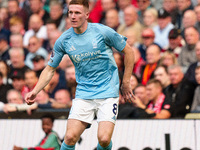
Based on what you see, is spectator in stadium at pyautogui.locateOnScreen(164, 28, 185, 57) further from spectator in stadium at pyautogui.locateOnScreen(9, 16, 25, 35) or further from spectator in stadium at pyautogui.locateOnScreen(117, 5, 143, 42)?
spectator in stadium at pyautogui.locateOnScreen(9, 16, 25, 35)

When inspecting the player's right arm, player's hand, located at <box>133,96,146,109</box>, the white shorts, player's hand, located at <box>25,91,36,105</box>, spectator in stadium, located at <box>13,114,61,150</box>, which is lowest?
spectator in stadium, located at <box>13,114,61,150</box>

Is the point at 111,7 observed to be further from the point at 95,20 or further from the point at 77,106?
the point at 77,106

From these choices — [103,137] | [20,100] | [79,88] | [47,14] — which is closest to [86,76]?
[79,88]

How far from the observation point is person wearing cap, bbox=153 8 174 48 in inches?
493

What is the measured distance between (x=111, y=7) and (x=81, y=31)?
681 cm

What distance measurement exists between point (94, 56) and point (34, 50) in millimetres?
6773

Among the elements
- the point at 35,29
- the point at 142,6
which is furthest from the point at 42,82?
the point at 35,29

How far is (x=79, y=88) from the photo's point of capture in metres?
7.51

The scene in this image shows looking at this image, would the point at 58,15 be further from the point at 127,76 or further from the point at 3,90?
the point at 127,76

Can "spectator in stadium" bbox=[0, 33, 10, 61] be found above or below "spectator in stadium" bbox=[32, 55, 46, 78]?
above

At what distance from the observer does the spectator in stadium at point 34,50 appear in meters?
13.8

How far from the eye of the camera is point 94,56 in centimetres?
729

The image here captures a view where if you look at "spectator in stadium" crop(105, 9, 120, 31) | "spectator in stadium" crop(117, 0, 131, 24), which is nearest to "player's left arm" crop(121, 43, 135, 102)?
"spectator in stadium" crop(105, 9, 120, 31)

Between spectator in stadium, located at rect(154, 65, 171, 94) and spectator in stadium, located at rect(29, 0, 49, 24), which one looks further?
spectator in stadium, located at rect(29, 0, 49, 24)
